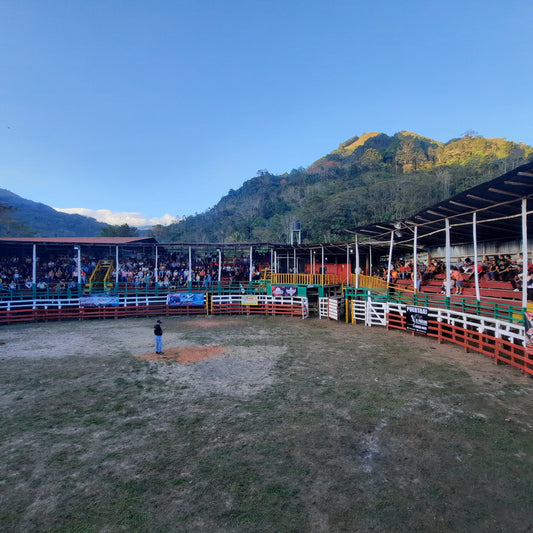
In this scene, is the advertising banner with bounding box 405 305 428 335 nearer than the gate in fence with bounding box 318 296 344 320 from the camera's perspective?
Yes

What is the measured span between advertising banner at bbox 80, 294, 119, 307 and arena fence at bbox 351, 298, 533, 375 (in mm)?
15166

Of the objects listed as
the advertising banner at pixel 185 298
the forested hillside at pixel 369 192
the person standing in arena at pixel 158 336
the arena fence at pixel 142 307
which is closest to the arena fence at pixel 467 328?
the arena fence at pixel 142 307

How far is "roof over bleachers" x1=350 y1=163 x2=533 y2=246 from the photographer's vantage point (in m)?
9.09

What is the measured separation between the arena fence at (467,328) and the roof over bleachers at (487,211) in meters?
3.79

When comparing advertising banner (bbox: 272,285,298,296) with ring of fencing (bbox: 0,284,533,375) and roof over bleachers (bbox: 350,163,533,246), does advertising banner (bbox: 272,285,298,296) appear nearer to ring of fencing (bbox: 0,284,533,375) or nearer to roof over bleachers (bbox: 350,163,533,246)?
ring of fencing (bbox: 0,284,533,375)

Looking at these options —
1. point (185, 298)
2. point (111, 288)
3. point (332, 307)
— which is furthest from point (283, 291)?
point (111, 288)

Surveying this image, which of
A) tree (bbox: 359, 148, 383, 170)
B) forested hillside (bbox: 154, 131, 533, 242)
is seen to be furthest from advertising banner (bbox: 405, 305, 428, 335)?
tree (bbox: 359, 148, 383, 170)

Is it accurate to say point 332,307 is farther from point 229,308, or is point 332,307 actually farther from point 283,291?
point 229,308

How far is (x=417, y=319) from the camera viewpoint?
13875mm

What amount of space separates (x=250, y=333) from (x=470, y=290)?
Answer: 10.8 m

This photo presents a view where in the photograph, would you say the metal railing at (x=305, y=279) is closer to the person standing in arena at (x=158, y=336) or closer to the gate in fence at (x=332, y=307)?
the gate in fence at (x=332, y=307)

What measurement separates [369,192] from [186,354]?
5421 cm

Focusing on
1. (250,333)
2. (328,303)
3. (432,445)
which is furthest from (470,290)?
(432,445)

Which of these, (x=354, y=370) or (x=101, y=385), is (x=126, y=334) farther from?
(x=354, y=370)
